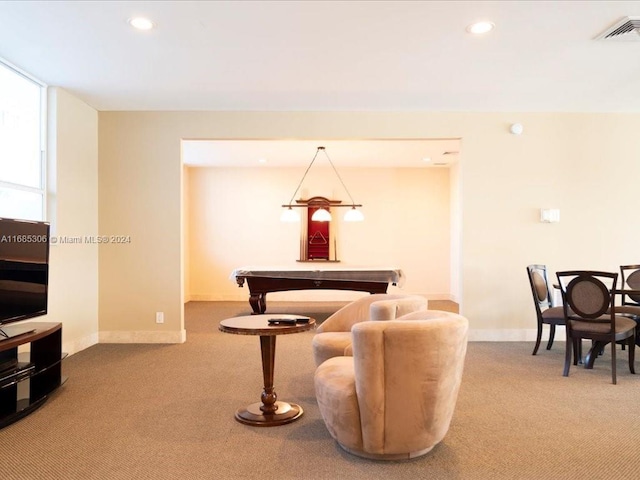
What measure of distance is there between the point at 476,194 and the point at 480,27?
104 inches

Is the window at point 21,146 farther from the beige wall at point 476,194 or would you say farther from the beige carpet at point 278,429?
the beige carpet at point 278,429

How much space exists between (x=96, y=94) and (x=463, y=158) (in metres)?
4.11

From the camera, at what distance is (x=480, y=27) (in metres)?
3.70

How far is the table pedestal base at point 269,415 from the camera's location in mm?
3312

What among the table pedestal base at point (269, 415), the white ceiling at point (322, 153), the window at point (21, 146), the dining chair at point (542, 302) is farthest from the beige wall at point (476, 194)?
the table pedestal base at point (269, 415)

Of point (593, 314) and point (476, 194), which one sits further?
point (476, 194)

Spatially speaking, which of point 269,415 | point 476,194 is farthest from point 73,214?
point 476,194

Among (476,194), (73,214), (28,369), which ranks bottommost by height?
(28,369)

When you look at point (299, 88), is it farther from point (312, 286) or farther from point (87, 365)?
point (87, 365)

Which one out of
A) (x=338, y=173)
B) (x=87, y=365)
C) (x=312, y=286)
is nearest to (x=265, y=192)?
(x=338, y=173)

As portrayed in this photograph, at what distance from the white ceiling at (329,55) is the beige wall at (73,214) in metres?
0.27

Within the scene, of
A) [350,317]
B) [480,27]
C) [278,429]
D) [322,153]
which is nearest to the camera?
[278,429]

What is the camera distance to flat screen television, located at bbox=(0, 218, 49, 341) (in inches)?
140

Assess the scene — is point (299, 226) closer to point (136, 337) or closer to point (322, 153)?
point (322, 153)
